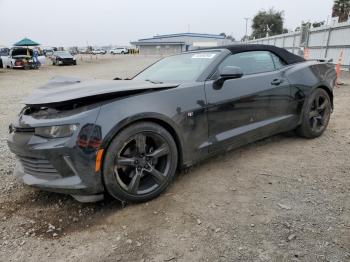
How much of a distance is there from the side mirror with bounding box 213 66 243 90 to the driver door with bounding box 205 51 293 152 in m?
0.04

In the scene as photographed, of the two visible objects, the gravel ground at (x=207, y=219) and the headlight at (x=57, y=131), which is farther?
the headlight at (x=57, y=131)

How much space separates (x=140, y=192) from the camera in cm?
284

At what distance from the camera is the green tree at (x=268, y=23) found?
6175 cm

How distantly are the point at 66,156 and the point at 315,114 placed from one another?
11.5 ft

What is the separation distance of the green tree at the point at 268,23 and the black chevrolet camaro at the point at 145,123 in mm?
62045

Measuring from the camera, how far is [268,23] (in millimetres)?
61938

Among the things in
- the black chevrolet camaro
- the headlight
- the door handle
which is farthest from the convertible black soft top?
the headlight

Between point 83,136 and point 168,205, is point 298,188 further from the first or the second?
point 83,136

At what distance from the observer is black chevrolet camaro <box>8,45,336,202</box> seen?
2.54 meters

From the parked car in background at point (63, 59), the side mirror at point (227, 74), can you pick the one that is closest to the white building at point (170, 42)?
the parked car in background at point (63, 59)

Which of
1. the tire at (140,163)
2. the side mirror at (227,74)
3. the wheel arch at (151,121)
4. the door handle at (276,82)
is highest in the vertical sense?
the side mirror at (227,74)

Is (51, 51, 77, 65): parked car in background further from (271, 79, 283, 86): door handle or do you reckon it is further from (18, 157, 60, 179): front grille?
(18, 157, 60, 179): front grille

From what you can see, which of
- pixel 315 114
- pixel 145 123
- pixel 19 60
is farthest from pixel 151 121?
pixel 19 60

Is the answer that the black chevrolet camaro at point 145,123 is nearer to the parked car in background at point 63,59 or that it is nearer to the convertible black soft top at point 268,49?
the convertible black soft top at point 268,49
